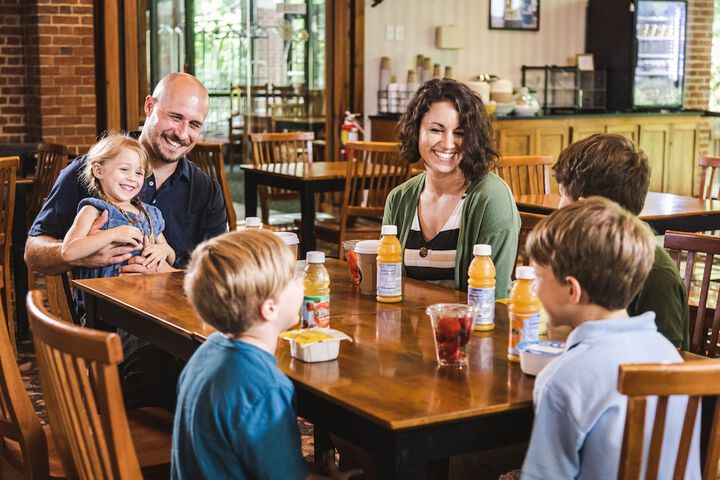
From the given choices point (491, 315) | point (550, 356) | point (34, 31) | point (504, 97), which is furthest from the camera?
point (504, 97)

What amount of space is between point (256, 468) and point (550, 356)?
0.60 metres

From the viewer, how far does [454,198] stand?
10.7ft

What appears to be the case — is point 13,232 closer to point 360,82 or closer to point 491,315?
point 491,315

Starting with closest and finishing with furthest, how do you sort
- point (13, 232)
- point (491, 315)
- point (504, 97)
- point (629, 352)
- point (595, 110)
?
point (629, 352)
point (491, 315)
point (13, 232)
point (504, 97)
point (595, 110)

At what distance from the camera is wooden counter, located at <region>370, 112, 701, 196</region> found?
8.86 meters

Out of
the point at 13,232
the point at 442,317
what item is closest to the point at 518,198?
the point at 13,232

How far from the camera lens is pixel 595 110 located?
9.87 meters

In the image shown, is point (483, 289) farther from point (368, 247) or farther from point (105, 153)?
point (105, 153)

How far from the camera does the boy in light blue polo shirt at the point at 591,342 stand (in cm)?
175

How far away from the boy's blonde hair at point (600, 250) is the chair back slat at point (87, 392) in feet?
2.55

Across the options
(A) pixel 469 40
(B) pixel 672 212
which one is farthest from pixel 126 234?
(A) pixel 469 40

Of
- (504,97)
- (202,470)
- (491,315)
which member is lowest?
(202,470)

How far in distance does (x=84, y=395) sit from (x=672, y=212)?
362 cm

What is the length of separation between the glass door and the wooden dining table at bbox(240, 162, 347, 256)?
4.49 m
